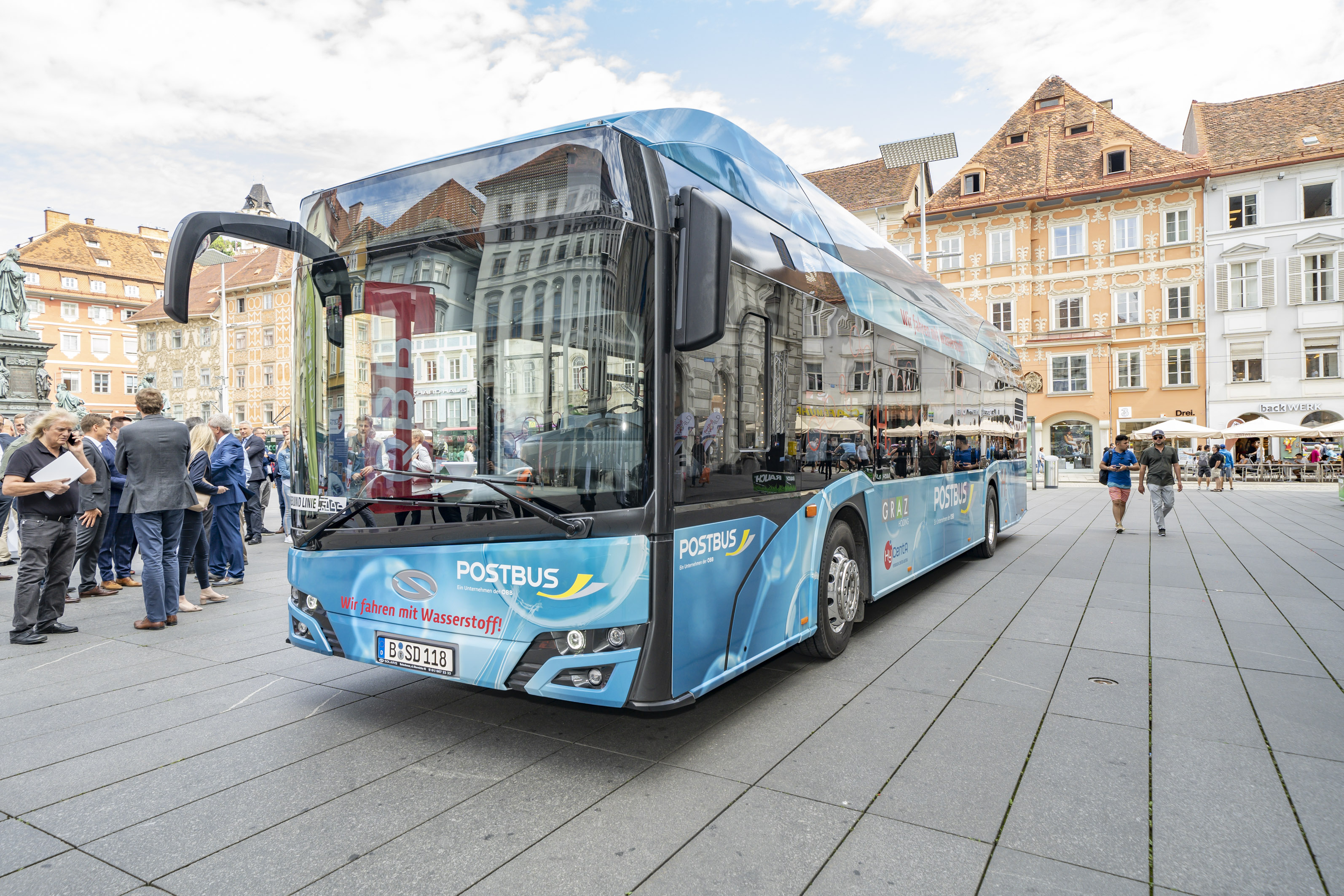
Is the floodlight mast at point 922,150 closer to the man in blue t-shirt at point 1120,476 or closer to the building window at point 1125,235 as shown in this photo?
the man in blue t-shirt at point 1120,476

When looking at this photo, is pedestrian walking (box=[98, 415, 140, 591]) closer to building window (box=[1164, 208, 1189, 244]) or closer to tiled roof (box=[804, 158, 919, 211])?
tiled roof (box=[804, 158, 919, 211])

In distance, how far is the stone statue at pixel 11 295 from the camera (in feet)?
76.1

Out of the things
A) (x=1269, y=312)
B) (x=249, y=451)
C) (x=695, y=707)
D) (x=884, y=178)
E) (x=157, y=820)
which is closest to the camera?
(x=157, y=820)

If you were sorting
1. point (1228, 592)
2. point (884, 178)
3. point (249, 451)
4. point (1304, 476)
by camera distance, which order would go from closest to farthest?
1. point (1228, 592)
2. point (249, 451)
3. point (1304, 476)
4. point (884, 178)

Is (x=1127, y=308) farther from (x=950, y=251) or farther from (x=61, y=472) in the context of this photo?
(x=61, y=472)

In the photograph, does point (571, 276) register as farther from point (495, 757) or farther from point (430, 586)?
point (495, 757)

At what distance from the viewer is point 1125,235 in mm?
38969

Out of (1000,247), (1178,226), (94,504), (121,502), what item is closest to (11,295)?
(94,504)

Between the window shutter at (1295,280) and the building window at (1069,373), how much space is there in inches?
329

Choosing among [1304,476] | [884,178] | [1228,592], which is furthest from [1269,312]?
[1228,592]

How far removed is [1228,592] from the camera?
829 centimetres

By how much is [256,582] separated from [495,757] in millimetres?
6321

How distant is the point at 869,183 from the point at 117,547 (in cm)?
4456

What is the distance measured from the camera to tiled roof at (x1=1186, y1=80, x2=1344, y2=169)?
3691 cm
